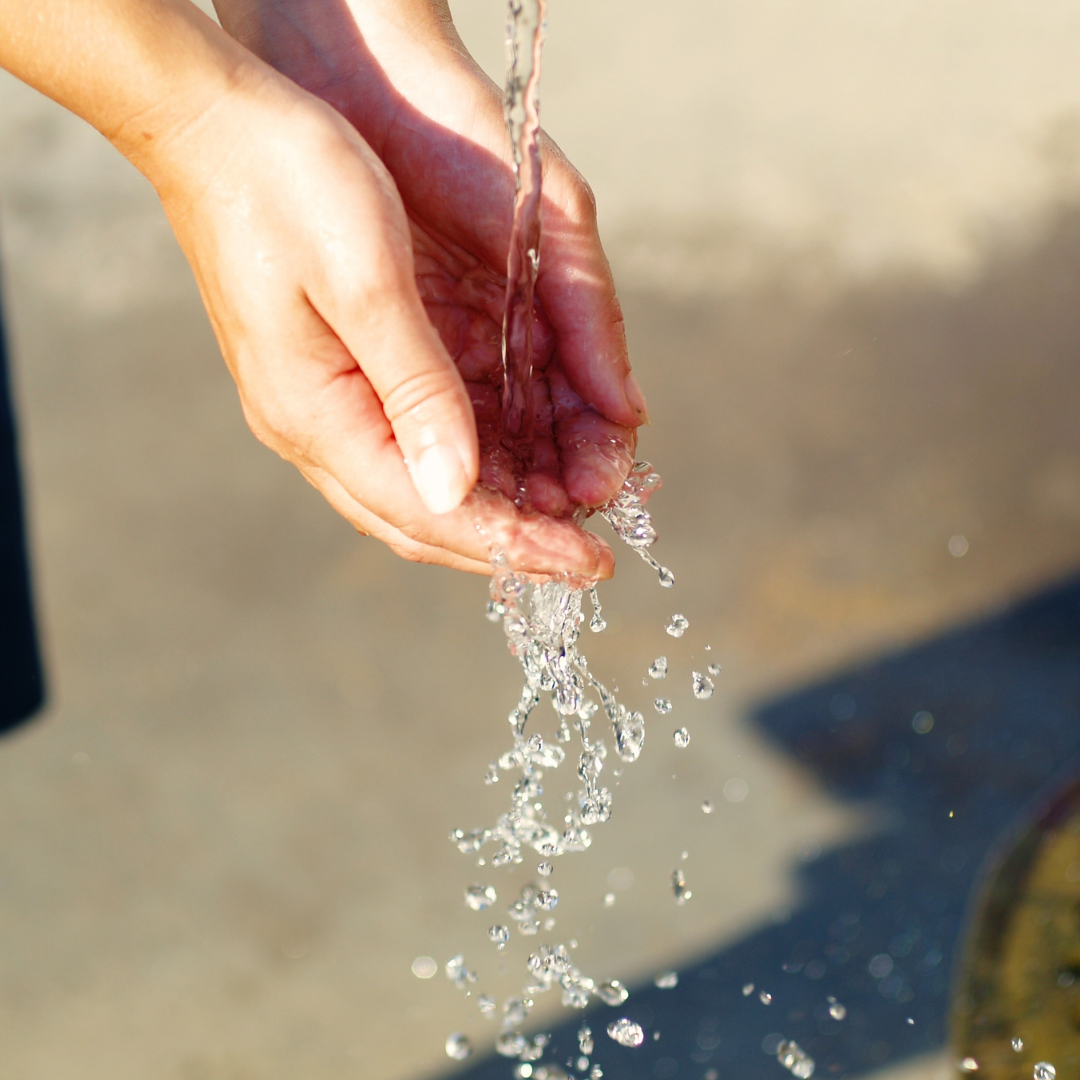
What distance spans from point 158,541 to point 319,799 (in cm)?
60

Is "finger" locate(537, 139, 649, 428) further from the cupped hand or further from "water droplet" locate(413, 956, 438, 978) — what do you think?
"water droplet" locate(413, 956, 438, 978)

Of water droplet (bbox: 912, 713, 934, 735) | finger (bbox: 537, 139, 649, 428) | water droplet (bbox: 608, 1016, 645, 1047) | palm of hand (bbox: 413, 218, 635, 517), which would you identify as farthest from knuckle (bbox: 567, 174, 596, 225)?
water droplet (bbox: 912, 713, 934, 735)

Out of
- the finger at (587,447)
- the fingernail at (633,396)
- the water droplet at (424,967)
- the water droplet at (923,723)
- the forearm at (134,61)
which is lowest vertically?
the water droplet at (424,967)

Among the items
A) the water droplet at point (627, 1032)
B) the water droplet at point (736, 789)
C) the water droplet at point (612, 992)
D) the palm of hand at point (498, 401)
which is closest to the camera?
the palm of hand at point (498, 401)

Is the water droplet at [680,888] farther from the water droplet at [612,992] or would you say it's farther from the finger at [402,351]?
the finger at [402,351]

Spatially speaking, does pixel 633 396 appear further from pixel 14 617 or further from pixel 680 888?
pixel 14 617

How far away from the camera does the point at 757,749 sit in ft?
6.18

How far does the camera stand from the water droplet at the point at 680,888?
1.75 meters

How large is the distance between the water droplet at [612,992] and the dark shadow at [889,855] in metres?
0.03

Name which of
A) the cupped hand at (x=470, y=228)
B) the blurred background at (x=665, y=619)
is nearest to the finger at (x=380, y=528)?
the cupped hand at (x=470, y=228)

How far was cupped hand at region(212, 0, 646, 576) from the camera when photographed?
1052 mm

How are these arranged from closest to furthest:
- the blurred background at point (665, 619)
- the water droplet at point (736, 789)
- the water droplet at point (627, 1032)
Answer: the water droplet at point (627, 1032) → the blurred background at point (665, 619) → the water droplet at point (736, 789)

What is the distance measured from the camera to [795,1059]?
1637 millimetres

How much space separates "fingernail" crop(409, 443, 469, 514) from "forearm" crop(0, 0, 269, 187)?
32 cm
